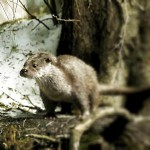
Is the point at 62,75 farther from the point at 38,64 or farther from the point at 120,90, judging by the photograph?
→ the point at 120,90

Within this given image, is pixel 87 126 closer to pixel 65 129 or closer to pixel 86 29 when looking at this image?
pixel 65 129

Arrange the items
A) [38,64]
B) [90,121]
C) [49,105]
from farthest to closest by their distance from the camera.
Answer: [49,105]
[38,64]
[90,121]

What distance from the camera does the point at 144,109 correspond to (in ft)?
9.32

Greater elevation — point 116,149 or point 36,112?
point 116,149

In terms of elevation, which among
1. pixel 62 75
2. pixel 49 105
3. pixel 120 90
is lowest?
pixel 49 105

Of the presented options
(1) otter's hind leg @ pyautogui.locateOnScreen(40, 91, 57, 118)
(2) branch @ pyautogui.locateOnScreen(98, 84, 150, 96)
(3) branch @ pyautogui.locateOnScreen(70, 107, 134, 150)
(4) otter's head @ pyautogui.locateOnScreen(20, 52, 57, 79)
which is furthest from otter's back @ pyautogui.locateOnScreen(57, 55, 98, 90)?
(2) branch @ pyautogui.locateOnScreen(98, 84, 150, 96)

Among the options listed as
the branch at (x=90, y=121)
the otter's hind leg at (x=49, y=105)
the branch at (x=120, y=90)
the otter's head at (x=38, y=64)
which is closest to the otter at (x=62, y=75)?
the otter's head at (x=38, y=64)

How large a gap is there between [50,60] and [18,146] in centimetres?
85

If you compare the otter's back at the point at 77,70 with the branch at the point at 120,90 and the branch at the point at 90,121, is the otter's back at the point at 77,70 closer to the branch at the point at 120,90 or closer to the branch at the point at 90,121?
the branch at the point at 90,121

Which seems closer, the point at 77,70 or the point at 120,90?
the point at 120,90

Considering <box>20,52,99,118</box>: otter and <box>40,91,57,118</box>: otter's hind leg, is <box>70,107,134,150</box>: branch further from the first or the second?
<box>40,91,57,118</box>: otter's hind leg

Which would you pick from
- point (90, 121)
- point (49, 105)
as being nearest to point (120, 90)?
point (90, 121)

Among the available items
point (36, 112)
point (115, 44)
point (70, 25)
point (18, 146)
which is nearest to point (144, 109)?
point (115, 44)

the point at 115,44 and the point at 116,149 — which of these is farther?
the point at 115,44
